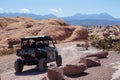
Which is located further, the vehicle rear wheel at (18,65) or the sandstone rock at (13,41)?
the sandstone rock at (13,41)

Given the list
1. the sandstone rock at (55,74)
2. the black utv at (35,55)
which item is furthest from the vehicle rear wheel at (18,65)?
the sandstone rock at (55,74)

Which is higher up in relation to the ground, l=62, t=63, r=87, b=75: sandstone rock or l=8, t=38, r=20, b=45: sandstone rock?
l=62, t=63, r=87, b=75: sandstone rock

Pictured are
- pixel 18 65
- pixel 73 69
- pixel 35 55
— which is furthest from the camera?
pixel 18 65

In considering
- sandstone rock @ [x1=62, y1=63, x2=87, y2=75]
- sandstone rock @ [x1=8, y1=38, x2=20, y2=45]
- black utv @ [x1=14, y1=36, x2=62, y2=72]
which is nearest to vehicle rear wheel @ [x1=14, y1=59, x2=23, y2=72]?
black utv @ [x1=14, y1=36, x2=62, y2=72]

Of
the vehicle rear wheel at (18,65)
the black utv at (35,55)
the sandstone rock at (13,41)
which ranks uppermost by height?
the black utv at (35,55)

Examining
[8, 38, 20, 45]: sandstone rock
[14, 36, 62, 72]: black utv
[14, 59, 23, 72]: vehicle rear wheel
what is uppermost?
[14, 36, 62, 72]: black utv

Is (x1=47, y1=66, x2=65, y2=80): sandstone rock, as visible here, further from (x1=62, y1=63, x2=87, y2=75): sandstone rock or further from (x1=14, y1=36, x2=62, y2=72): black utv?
(x1=14, y1=36, x2=62, y2=72): black utv

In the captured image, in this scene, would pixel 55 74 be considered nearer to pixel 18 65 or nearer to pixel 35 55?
pixel 35 55

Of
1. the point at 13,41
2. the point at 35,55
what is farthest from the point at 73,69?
the point at 13,41

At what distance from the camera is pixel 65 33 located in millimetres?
57531

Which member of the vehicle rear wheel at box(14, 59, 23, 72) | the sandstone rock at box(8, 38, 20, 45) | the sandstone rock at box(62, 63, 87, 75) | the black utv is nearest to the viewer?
the sandstone rock at box(62, 63, 87, 75)

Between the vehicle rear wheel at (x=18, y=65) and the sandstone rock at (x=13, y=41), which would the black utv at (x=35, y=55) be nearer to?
the vehicle rear wheel at (x=18, y=65)

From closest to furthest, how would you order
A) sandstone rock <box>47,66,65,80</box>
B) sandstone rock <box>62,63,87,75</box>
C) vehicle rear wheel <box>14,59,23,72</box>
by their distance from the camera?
sandstone rock <box>47,66,65,80</box>, sandstone rock <box>62,63,87,75</box>, vehicle rear wheel <box>14,59,23,72</box>

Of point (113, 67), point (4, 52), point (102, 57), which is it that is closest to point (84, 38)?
point (4, 52)
